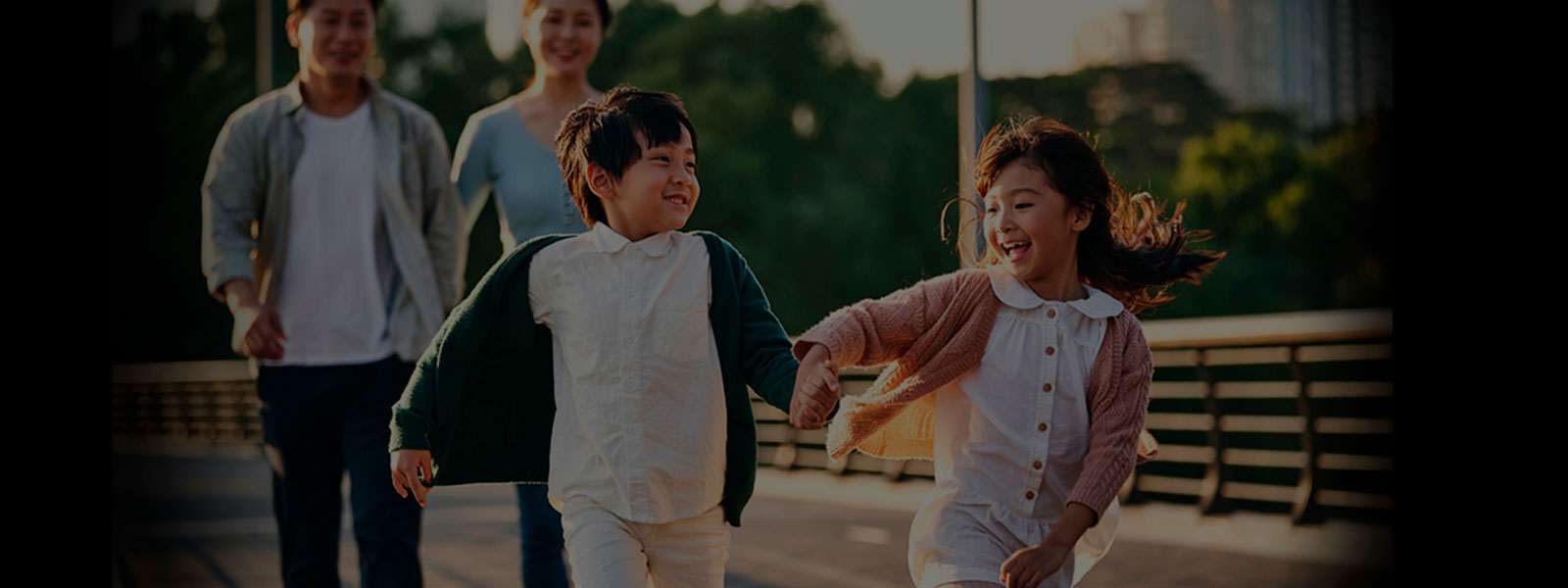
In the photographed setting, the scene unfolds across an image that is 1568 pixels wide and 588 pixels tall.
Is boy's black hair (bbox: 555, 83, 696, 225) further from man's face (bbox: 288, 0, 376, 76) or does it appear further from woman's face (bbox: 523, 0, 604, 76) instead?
man's face (bbox: 288, 0, 376, 76)

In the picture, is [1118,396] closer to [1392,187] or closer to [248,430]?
[1392,187]

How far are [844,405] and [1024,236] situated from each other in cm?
60

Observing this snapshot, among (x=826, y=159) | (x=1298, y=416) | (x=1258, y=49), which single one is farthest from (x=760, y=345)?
(x=1258, y=49)

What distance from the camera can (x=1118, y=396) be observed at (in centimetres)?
348

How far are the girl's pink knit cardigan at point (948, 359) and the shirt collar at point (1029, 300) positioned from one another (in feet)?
0.07

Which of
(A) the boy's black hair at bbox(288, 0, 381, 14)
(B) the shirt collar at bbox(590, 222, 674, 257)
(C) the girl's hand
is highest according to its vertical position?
(A) the boy's black hair at bbox(288, 0, 381, 14)

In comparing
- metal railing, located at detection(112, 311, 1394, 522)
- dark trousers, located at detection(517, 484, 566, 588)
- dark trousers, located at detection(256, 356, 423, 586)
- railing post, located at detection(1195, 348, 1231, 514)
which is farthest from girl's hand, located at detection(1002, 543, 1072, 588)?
railing post, located at detection(1195, 348, 1231, 514)

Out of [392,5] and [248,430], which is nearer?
[248,430]

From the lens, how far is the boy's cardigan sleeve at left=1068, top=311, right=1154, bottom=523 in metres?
3.37

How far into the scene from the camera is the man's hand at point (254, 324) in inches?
174

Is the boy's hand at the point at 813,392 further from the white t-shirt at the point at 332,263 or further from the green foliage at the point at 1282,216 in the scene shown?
the green foliage at the point at 1282,216

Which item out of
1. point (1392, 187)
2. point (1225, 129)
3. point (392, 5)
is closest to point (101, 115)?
point (1392, 187)

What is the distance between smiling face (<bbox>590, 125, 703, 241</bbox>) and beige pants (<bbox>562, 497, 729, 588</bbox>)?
0.62m

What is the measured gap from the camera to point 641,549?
3502mm
